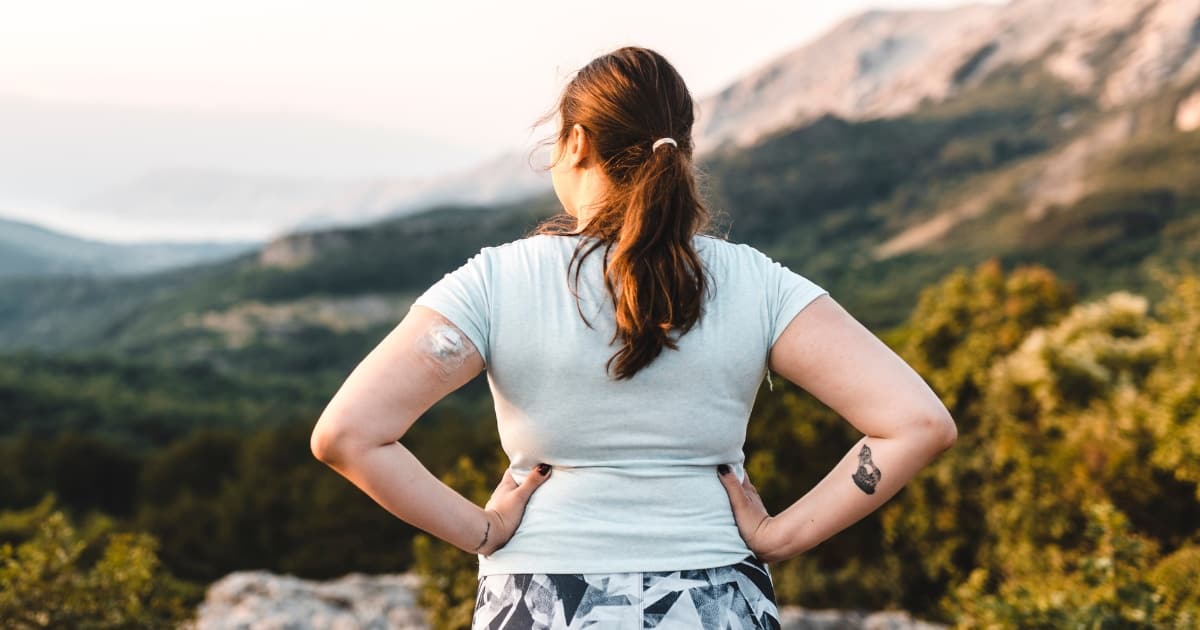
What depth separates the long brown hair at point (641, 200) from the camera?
1704 millimetres

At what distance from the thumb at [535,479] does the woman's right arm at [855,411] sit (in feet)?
1.19

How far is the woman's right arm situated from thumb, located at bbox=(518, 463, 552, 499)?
36cm

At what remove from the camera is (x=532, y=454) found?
1808 mm

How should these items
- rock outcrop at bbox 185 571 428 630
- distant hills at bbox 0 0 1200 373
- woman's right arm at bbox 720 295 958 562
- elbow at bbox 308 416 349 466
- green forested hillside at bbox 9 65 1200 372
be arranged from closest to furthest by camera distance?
1. elbow at bbox 308 416 349 466
2. woman's right arm at bbox 720 295 958 562
3. rock outcrop at bbox 185 571 428 630
4. green forested hillside at bbox 9 65 1200 372
5. distant hills at bbox 0 0 1200 373

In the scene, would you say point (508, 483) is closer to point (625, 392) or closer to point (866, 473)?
point (625, 392)

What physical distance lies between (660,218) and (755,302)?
0.83 ft

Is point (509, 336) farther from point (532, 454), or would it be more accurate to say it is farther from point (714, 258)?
point (714, 258)

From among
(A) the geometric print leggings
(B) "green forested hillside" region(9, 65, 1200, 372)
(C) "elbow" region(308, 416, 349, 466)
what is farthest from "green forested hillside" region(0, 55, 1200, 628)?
(B) "green forested hillside" region(9, 65, 1200, 372)

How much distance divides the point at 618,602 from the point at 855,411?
0.60 meters

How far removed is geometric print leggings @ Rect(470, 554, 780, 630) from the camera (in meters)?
1.71

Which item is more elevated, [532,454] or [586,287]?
[586,287]

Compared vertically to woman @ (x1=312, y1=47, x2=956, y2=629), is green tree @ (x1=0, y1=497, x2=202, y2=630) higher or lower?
lower

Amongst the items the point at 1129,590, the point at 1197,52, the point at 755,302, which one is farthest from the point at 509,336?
the point at 1197,52

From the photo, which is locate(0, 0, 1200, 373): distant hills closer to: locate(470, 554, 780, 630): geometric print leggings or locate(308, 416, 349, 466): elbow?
locate(470, 554, 780, 630): geometric print leggings
